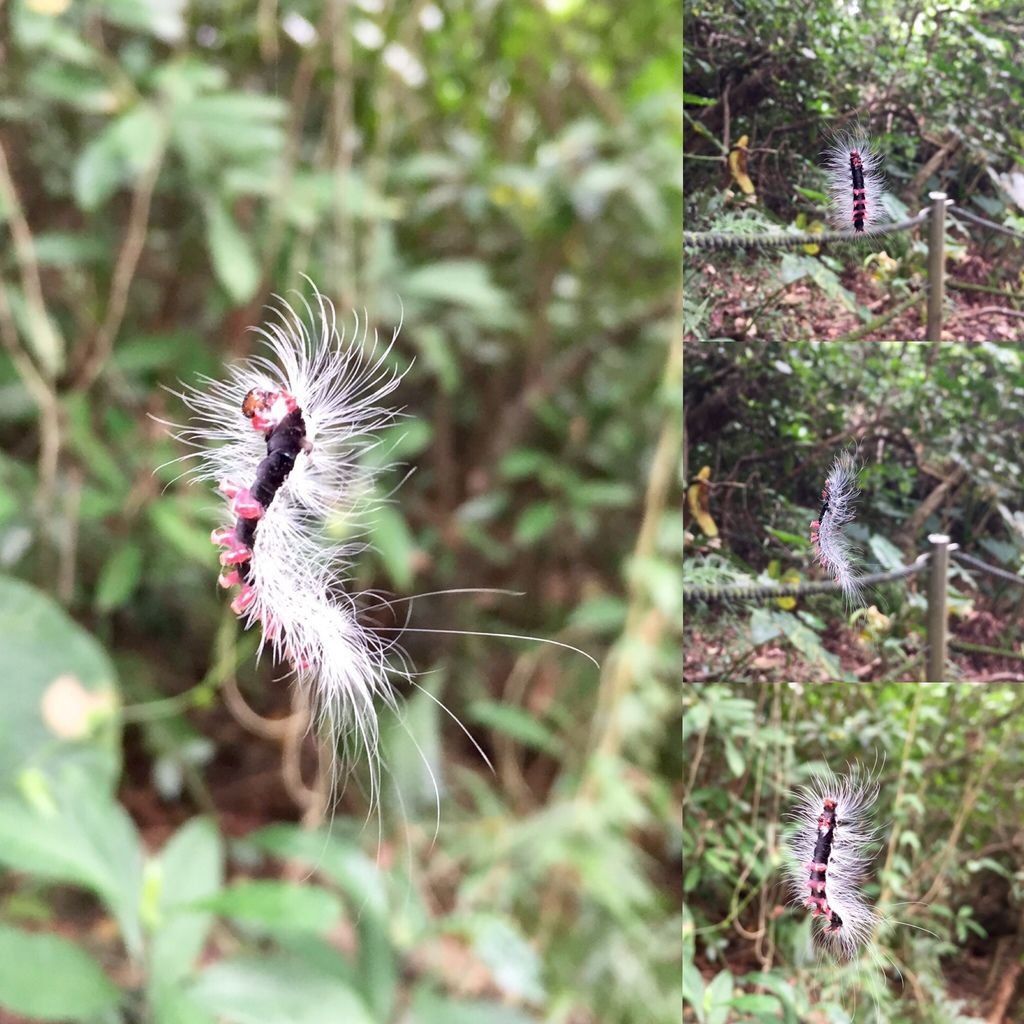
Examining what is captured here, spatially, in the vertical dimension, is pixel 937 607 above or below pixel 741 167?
below

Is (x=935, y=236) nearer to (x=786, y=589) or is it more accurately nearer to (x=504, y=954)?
(x=786, y=589)

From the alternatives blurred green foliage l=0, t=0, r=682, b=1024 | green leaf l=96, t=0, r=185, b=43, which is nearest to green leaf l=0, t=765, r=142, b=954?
blurred green foliage l=0, t=0, r=682, b=1024

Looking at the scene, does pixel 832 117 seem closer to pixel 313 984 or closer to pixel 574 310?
pixel 313 984

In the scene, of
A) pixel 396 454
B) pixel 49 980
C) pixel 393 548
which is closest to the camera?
pixel 49 980

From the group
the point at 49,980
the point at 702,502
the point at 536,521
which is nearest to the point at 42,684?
the point at 49,980

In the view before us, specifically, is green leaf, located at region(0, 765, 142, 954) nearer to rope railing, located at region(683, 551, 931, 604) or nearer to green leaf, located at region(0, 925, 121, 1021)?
green leaf, located at region(0, 925, 121, 1021)
